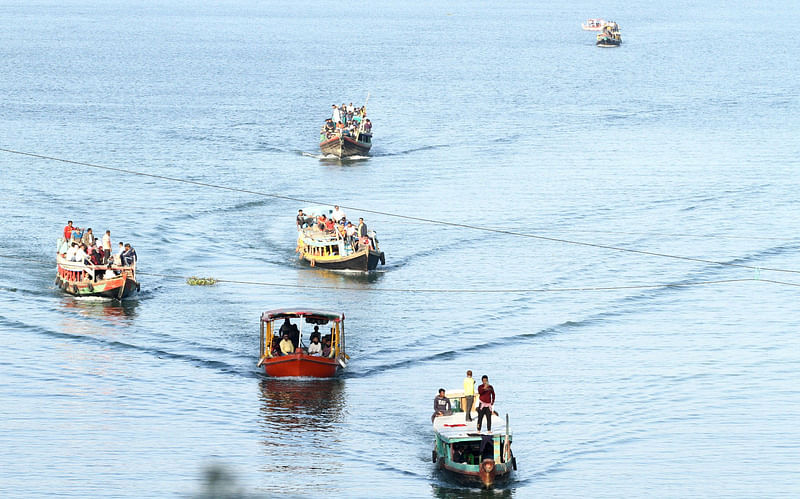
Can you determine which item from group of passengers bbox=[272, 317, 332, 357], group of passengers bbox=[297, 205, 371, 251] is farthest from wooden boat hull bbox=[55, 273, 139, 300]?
group of passengers bbox=[272, 317, 332, 357]

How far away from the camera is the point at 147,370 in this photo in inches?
1896

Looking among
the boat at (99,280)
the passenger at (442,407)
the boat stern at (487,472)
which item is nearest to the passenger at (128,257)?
the boat at (99,280)

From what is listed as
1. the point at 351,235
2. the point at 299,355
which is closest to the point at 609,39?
the point at 351,235

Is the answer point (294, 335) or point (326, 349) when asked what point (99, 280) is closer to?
point (294, 335)

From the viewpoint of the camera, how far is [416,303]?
57219 millimetres

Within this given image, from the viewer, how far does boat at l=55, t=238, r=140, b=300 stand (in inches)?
2196

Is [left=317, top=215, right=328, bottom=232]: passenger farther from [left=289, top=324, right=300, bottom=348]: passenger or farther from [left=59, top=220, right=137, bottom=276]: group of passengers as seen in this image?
[left=289, top=324, right=300, bottom=348]: passenger

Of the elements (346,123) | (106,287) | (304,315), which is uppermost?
(346,123)

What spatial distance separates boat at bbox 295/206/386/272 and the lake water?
110 centimetres

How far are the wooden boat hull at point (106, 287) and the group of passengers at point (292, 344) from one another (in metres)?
12.0

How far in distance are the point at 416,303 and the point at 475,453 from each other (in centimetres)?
2070

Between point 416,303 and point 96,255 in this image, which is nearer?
point 96,255

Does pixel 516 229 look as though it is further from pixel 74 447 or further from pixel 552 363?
pixel 74 447

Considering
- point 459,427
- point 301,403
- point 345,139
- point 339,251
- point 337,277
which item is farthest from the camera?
point 345,139
